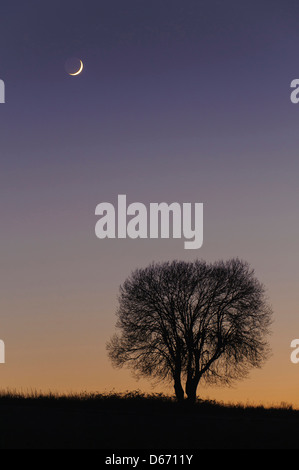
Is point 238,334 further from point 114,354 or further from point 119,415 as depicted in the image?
point 119,415

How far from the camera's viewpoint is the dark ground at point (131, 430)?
21031 millimetres

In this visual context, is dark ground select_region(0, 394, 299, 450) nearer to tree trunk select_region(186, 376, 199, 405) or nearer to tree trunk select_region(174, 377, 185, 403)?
tree trunk select_region(174, 377, 185, 403)

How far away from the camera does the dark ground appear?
21.0 meters

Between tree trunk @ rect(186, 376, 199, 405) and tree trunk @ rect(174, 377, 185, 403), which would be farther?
tree trunk @ rect(186, 376, 199, 405)

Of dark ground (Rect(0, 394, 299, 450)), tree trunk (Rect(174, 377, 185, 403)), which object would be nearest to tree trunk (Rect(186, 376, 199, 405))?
tree trunk (Rect(174, 377, 185, 403))

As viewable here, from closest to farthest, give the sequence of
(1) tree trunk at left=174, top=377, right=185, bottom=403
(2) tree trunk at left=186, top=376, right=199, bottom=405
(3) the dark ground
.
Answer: (3) the dark ground
(1) tree trunk at left=174, top=377, right=185, bottom=403
(2) tree trunk at left=186, top=376, right=199, bottom=405

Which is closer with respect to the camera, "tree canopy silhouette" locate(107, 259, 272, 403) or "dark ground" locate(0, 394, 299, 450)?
"dark ground" locate(0, 394, 299, 450)

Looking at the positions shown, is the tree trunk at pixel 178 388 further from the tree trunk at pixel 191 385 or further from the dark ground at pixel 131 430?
the dark ground at pixel 131 430

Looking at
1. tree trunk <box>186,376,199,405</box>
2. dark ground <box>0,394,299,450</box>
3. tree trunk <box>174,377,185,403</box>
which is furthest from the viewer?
tree trunk <box>186,376,199,405</box>

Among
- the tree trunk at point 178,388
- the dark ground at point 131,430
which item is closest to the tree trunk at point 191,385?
the tree trunk at point 178,388

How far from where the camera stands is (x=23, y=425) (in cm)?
2350
